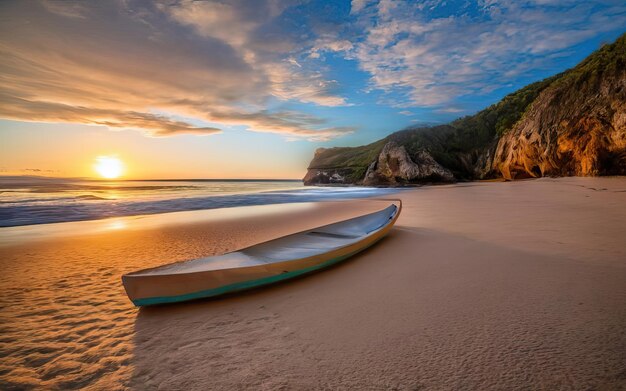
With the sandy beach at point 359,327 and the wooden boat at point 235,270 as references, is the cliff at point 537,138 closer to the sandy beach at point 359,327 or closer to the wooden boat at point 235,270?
the sandy beach at point 359,327

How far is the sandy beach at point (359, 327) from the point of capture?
158 centimetres

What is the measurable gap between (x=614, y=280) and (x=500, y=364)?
2174 mm

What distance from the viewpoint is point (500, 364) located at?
1.58m

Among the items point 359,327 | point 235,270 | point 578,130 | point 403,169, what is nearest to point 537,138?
point 578,130

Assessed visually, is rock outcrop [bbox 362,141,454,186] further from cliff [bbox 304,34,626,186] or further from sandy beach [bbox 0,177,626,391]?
sandy beach [bbox 0,177,626,391]

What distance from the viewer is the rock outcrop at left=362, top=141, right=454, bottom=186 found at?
41000 millimetres

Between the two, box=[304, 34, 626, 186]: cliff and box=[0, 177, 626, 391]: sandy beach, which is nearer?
box=[0, 177, 626, 391]: sandy beach

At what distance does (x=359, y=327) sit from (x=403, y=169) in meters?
44.5

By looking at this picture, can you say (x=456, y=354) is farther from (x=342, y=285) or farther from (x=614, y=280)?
(x=614, y=280)

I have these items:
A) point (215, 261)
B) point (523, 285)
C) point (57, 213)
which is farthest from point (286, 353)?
point (57, 213)

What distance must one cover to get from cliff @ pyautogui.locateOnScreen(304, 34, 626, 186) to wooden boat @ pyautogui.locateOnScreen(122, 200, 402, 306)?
72.9ft

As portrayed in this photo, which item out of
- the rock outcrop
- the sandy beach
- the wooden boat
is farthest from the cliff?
the wooden boat

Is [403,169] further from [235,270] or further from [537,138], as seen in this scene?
[235,270]

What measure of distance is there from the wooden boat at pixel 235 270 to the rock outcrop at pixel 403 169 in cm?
4087
